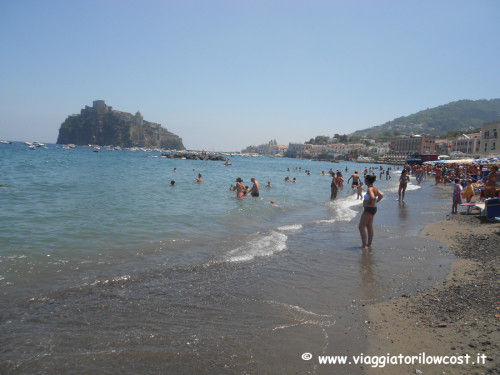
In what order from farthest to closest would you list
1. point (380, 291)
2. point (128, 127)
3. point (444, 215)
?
point (128, 127)
point (444, 215)
point (380, 291)

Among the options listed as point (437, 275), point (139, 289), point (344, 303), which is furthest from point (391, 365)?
point (139, 289)

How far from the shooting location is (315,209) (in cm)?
1519

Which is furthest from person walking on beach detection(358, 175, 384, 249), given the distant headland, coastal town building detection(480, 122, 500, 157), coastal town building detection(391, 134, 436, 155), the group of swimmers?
the distant headland

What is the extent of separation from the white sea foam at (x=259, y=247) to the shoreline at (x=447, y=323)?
3.05 metres

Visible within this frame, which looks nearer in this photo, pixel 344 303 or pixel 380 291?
pixel 344 303

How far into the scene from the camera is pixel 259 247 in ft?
25.9

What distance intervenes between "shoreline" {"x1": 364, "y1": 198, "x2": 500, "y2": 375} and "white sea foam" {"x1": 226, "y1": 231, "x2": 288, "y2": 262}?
3.05 m

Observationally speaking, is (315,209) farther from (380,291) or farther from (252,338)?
(252,338)

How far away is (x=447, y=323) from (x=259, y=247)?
449 centimetres

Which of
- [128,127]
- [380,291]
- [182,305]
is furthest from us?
[128,127]

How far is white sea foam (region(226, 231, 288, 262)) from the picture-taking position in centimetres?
707

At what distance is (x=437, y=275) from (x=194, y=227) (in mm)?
6692

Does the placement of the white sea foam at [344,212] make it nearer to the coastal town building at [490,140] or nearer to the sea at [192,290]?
the sea at [192,290]

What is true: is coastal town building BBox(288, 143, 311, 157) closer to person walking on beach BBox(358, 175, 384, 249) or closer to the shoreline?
person walking on beach BBox(358, 175, 384, 249)
